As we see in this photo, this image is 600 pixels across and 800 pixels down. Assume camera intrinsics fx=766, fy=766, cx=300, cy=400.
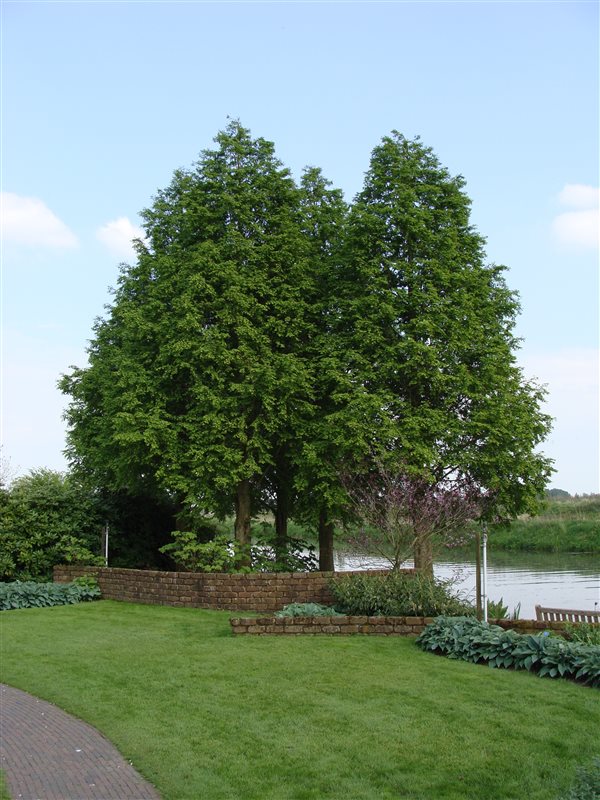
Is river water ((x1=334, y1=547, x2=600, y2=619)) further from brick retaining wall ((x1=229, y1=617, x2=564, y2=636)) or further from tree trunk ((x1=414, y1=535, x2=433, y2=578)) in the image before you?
brick retaining wall ((x1=229, y1=617, x2=564, y2=636))

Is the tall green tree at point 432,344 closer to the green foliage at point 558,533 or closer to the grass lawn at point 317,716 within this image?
the grass lawn at point 317,716

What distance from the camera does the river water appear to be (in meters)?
17.7

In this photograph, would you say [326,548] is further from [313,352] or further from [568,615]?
[568,615]

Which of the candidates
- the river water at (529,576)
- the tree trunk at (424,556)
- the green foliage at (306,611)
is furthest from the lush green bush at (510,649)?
the tree trunk at (424,556)

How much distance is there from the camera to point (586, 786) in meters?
5.36

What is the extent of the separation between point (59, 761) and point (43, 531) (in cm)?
1351

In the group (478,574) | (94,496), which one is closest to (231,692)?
(478,574)

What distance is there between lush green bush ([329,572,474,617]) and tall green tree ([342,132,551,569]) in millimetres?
3301

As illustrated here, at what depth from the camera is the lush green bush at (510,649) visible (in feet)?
29.1

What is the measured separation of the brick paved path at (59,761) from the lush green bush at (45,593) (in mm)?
8938

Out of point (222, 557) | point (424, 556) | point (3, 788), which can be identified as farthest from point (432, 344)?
point (3, 788)

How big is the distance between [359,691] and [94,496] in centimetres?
1407

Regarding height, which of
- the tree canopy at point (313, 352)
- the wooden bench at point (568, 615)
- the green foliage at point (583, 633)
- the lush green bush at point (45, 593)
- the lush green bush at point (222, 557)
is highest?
the tree canopy at point (313, 352)

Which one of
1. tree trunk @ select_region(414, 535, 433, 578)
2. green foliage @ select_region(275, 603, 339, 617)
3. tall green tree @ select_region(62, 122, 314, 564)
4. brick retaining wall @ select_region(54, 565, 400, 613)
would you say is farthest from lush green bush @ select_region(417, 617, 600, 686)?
tall green tree @ select_region(62, 122, 314, 564)
